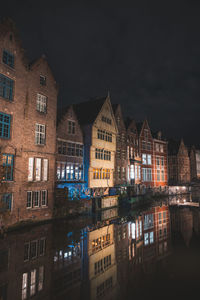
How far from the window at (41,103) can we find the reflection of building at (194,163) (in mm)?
72980

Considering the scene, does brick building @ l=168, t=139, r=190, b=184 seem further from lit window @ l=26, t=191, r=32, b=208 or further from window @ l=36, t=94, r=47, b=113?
lit window @ l=26, t=191, r=32, b=208

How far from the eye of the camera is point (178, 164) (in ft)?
232

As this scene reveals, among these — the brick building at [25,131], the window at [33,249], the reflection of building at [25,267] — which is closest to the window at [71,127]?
the brick building at [25,131]

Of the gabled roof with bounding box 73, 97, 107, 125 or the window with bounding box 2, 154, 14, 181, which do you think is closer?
the window with bounding box 2, 154, 14, 181

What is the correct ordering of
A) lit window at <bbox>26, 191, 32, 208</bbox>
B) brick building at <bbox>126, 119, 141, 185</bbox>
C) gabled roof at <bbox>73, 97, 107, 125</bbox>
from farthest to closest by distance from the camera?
brick building at <bbox>126, 119, 141, 185</bbox> < gabled roof at <bbox>73, 97, 107, 125</bbox> < lit window at <bbox>26, 191, 32, 208</bbox>

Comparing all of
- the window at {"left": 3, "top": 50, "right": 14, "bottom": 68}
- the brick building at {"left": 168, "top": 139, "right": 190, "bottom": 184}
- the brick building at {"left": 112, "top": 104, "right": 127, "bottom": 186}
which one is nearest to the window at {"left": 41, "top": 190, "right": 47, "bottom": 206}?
the window at {"left": 3, "top": 50, "right": 14, "bottom": 68}

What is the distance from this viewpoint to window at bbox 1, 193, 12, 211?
1823 centimetres

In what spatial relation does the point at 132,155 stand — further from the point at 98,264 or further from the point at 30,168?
the point at 98,264

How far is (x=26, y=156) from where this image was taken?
2089 centimetres

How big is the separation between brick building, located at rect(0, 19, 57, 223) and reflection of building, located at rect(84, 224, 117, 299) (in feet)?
23.0

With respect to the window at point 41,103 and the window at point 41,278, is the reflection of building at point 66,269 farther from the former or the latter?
the window at point 41,103

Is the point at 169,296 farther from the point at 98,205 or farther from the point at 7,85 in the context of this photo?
the point at 98,205

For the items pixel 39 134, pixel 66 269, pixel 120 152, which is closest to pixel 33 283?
pixel 66 269

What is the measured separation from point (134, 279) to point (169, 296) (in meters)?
1.93
